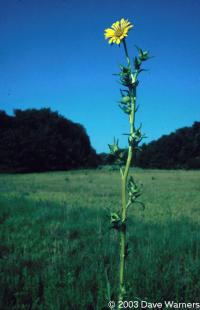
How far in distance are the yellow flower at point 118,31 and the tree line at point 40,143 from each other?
50.6m

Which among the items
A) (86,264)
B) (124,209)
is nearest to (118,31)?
(124,209)

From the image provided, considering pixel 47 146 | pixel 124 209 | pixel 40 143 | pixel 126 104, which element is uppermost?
pixel 40 143

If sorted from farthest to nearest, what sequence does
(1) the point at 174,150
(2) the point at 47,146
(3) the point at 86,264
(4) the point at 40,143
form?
(1) the point at 174,150
(2) the point at 47,146
(4) the point at 40,143
(3) the point at 86,264

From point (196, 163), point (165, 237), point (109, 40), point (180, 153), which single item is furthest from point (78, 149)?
point (109, 40)

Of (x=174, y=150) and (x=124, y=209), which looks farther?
(x=174, y=150)

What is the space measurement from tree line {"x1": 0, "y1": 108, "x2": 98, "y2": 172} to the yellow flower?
166 ft

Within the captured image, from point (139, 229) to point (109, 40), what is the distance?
680 cm

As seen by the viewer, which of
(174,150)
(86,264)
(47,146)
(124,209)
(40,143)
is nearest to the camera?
(124,209)

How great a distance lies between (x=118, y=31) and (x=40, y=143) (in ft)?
178

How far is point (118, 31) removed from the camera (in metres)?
2.49

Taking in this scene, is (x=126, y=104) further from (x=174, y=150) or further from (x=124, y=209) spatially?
(x=174, y=150)

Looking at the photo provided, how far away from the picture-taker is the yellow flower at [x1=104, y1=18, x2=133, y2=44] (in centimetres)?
247

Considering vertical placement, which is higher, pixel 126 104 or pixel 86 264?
pixel 126 104

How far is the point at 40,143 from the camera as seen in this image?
55781mm
